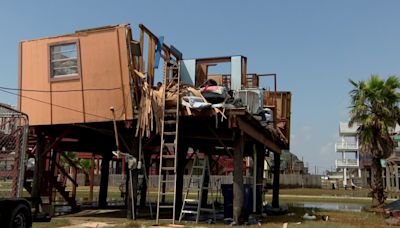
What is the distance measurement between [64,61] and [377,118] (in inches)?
684

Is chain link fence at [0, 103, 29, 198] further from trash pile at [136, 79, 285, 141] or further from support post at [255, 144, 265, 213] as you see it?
support post at [255, 144, 265, 213]

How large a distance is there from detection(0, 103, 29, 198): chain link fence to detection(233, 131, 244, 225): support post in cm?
755

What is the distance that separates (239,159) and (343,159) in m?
66.2

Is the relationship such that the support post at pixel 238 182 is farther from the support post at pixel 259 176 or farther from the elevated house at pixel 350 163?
the elevated house at pixel 350 163

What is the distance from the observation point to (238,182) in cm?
1622

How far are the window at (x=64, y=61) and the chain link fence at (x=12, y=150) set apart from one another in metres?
5.68

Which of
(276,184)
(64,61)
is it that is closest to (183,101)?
(64,61)

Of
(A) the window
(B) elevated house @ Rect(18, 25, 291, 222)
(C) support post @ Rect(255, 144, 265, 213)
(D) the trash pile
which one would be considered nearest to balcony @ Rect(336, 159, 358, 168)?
(C) support post @ Rect(255, 144, 265, 213)

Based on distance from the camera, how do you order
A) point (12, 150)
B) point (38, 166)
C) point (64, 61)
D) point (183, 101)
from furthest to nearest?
point (38, 166) < point (64, 61) < point (183, 101) < point (12, 150)

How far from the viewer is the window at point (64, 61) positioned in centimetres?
1698

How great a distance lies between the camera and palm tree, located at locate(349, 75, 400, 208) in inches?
1014

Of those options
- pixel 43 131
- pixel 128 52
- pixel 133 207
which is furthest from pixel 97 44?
pixel 133 207

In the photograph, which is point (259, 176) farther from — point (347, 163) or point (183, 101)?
point (347, 163)

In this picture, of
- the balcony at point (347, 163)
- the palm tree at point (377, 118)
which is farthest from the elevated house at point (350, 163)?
the palm tree at point (377, 118)
